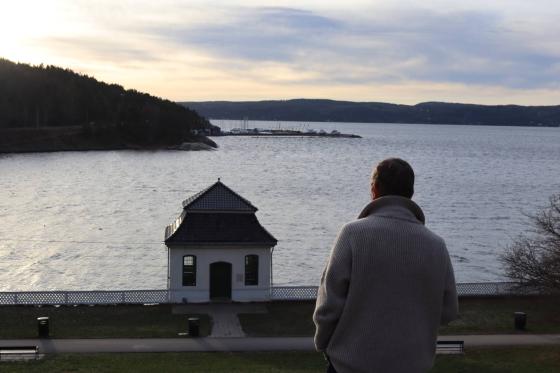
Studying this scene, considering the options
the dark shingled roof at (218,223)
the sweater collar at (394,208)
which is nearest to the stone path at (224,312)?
the dark shingled roof at (218,223)

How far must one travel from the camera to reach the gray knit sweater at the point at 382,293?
4852 mm

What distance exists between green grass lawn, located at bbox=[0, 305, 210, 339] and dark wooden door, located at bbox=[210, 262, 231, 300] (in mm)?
2127

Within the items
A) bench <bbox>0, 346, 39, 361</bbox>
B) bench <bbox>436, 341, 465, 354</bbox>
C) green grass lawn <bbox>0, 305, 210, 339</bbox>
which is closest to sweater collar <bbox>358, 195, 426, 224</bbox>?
bench <bbox>436, 341, 465, 354</bbox>

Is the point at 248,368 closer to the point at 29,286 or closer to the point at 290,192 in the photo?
the point at 29,286

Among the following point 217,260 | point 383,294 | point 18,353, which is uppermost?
point 383,294

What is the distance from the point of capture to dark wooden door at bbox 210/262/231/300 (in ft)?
105

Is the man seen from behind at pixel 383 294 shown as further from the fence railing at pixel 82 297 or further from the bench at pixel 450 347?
the fence railing at pixel 82 297

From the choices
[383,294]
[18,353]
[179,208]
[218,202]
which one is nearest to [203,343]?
[18,353]

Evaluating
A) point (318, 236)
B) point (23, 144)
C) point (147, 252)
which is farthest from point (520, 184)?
point (23, 144)

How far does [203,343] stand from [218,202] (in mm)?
9717

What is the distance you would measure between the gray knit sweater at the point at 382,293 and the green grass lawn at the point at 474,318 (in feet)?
71.3

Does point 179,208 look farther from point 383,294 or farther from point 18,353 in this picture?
point 383,294

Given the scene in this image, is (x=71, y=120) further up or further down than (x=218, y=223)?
further up

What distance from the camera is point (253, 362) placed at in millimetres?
21781
